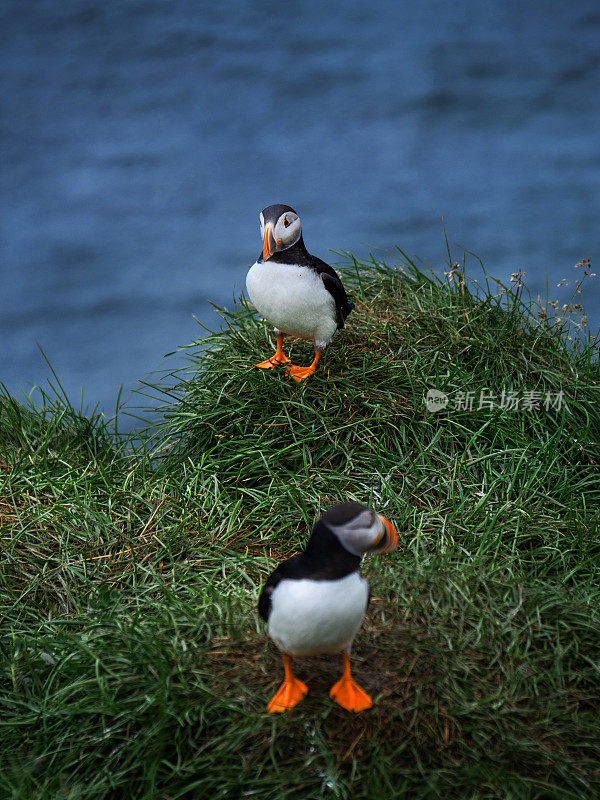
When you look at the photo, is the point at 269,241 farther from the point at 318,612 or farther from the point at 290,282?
the point at 318,612

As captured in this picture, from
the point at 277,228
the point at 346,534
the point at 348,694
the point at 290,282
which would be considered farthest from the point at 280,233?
the point at 348,694

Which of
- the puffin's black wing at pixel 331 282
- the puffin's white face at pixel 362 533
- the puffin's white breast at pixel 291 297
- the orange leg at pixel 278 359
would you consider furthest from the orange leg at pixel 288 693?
the orange leg at pixel 278 359

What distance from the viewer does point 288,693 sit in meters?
2.25

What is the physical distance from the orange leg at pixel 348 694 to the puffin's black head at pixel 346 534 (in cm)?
36

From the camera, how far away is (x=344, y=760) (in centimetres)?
217

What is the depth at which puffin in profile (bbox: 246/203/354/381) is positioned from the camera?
3135 millimetres

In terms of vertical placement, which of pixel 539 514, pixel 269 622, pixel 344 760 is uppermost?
pixel 269 622

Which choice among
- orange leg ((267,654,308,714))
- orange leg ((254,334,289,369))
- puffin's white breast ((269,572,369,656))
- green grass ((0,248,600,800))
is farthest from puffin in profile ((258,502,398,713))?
orange leg ((254,334,289,369))

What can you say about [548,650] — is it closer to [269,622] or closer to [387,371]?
[269,622]

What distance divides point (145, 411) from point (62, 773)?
2.14 m

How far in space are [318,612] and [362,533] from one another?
23 cm

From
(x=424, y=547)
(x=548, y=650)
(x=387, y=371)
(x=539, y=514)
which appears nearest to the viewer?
(x=548, y=650)

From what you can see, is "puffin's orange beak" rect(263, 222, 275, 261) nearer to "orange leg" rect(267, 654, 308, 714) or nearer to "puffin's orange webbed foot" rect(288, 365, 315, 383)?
"puffin's orange webbed foot" rect(288, 365, 315, 383)

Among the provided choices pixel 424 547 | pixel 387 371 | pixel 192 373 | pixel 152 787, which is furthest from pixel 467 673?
pixel 192 373
